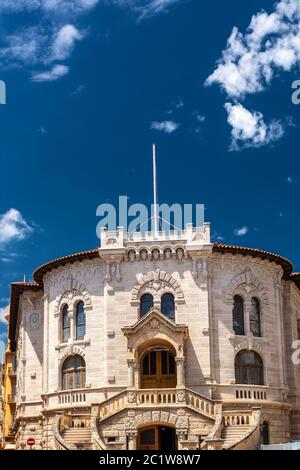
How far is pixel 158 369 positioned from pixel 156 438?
15.0 ft

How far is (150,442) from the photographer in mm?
42125

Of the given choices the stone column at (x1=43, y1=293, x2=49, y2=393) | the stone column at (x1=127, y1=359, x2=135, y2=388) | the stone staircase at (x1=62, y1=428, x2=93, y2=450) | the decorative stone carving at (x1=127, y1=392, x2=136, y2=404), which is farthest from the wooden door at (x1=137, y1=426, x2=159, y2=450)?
the stone column at (x1=43, y1=293, x2=49, y2=393)

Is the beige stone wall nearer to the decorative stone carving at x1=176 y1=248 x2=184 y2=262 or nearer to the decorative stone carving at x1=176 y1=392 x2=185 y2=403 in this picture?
the decorative stone carving at x1=176 y1=248 x2=184 y2=262

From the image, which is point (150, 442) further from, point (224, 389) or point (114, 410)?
point (224, 389)

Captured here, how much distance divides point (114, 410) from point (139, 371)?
3308 millimetres

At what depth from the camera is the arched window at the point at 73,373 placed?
154ft

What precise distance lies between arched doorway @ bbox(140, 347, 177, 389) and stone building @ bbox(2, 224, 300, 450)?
0.19 feet

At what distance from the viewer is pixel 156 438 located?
41969 millimetres

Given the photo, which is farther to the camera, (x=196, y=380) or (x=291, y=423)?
(x=291, y=423)

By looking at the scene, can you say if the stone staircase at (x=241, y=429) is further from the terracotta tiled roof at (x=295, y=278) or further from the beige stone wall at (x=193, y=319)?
the terracotta tiled roof at (x=295, y=278)

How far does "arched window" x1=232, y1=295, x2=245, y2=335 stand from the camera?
4681 centimetres

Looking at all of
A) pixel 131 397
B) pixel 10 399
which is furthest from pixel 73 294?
pixel 10 399
